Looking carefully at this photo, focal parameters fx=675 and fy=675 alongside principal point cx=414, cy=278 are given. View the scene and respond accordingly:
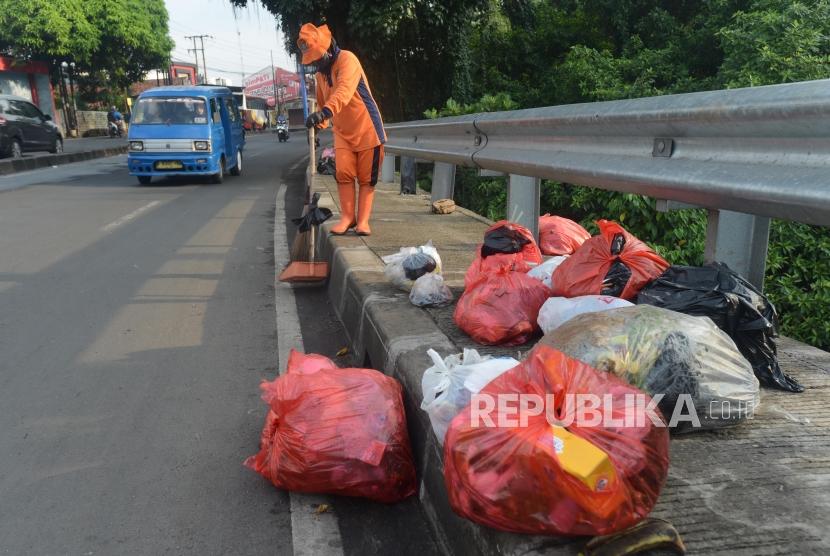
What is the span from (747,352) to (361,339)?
6.52ft

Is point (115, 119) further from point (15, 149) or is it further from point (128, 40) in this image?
point (15, 149)

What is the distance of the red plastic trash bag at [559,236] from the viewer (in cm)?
438

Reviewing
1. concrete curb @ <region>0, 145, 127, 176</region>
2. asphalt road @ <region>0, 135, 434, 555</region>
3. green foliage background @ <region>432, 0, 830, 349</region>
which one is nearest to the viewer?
asphalt road @ <region>0, 135, 434, 555</region>

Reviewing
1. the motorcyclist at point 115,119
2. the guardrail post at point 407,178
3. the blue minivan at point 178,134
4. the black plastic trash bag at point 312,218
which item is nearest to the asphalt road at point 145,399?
the black plastic trash bag at point 312,218

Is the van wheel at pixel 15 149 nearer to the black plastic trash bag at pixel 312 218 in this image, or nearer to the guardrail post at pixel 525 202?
the black plastic trash bag at pixel 312 218

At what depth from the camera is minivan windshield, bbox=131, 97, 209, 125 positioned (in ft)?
47.1

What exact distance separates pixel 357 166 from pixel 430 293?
2601mm

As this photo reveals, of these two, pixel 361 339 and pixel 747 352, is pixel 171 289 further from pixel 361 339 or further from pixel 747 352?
pixel 747 352

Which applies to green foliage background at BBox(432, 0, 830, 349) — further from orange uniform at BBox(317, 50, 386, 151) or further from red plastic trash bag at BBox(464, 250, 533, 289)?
red plastic trash bag at BBox(464, 250, 533, 289)

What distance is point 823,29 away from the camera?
6.36 m

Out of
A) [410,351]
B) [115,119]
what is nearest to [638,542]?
[410,351]

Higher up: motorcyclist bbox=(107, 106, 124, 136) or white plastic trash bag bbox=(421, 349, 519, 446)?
motorcyclist bbox=(107, 106, 124, 136)

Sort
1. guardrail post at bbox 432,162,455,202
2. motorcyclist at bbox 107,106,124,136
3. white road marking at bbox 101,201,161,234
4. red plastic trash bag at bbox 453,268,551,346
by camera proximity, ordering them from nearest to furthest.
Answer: red plastic trash bag at bbox 453,268,551,346, guardrail post at bbox 432,162,455,202, white road marking at bbox 101,201,161,234, motorcyclist at bbox 107,106,124,136

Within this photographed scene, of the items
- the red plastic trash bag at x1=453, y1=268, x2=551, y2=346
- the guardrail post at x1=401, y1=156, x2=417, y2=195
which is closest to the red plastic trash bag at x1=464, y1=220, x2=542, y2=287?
the red plastic trash bag at x1=453, y1=268, x2=551, y2=346
